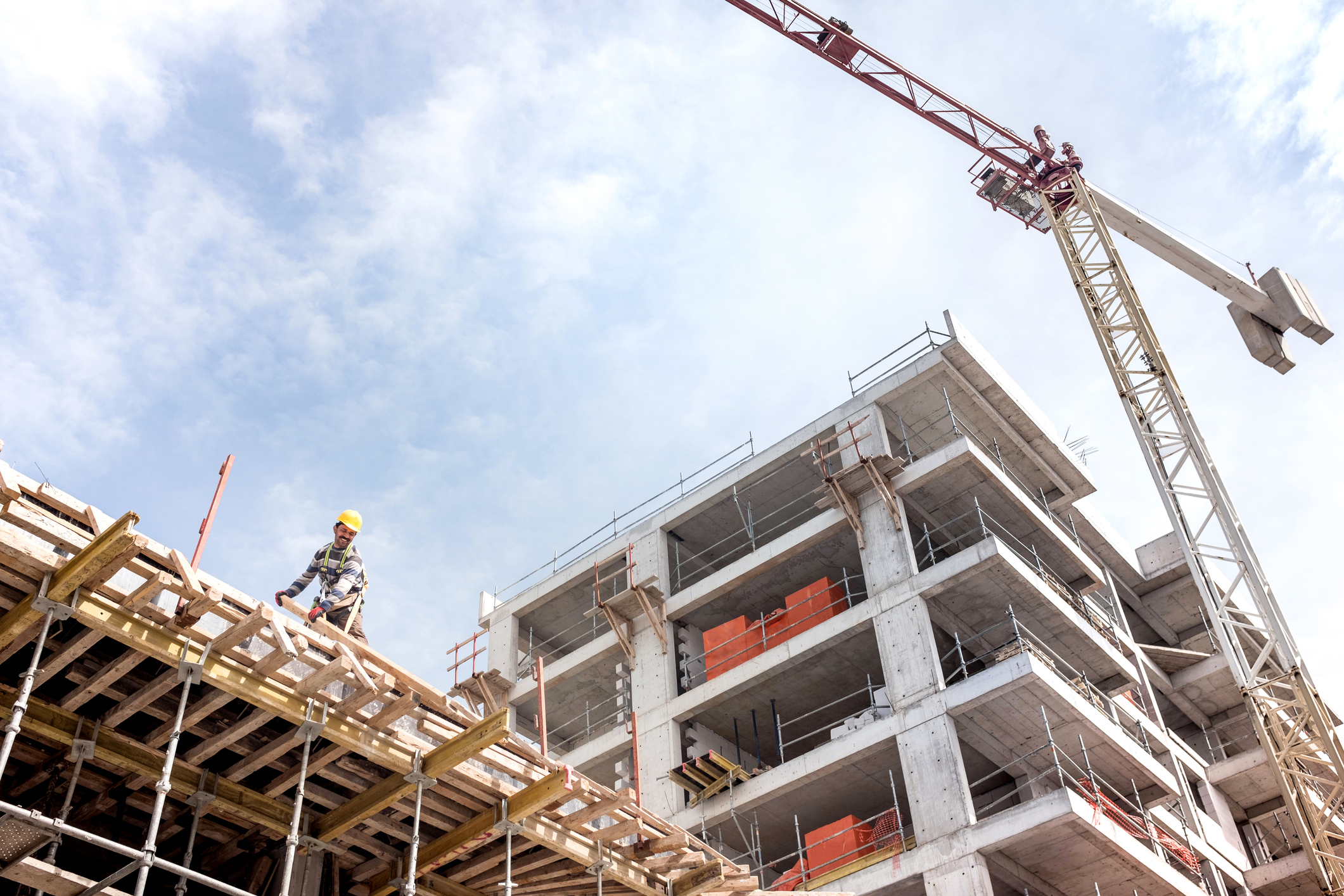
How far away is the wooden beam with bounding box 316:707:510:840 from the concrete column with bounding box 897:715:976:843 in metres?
12.9

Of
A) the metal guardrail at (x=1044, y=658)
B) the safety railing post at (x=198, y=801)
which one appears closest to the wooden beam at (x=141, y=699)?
the safety railing post at (x=198, y=801)

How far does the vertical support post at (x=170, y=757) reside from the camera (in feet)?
30.7

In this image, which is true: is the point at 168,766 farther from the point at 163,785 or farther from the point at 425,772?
the point at 425,772

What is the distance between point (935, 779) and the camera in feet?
75.4

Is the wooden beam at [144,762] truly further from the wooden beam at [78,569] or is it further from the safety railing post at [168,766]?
the wooden beam at [78,569]

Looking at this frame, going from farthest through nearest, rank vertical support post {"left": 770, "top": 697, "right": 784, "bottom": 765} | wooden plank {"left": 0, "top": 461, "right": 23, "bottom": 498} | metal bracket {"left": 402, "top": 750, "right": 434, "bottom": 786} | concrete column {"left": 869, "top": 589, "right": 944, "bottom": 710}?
1. vertical support post {"left": 770, "top": 697, "right": 784, "bottom": 765}
2. concrete column {"left": 869, "top": 589, "right": 944, "bottom": 710}
3. metal bracket {"left": 402, "top": 750, "right": 434, "bottom": 786}
4. wooden plank {"left": 0, "top": 461, "right": 23, "bottom": 498}

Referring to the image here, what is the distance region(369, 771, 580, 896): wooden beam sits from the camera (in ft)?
42.4

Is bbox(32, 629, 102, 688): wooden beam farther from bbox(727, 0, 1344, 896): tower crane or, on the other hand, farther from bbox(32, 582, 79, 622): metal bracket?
bbox(727, 0, 1344, 896): tower crane

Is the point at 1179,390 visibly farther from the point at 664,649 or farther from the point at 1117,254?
the point at 664,649

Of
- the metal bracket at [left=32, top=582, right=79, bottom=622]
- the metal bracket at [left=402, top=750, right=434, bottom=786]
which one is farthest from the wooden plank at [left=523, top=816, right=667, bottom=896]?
the metal bracket at [left=32, top=582, right=79, bottom=622]

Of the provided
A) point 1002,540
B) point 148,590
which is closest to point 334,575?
point 148,590

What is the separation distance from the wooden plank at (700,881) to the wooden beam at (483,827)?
116 inches

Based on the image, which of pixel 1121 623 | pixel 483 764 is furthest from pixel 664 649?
pixel 483 764

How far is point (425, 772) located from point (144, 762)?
279 cm
